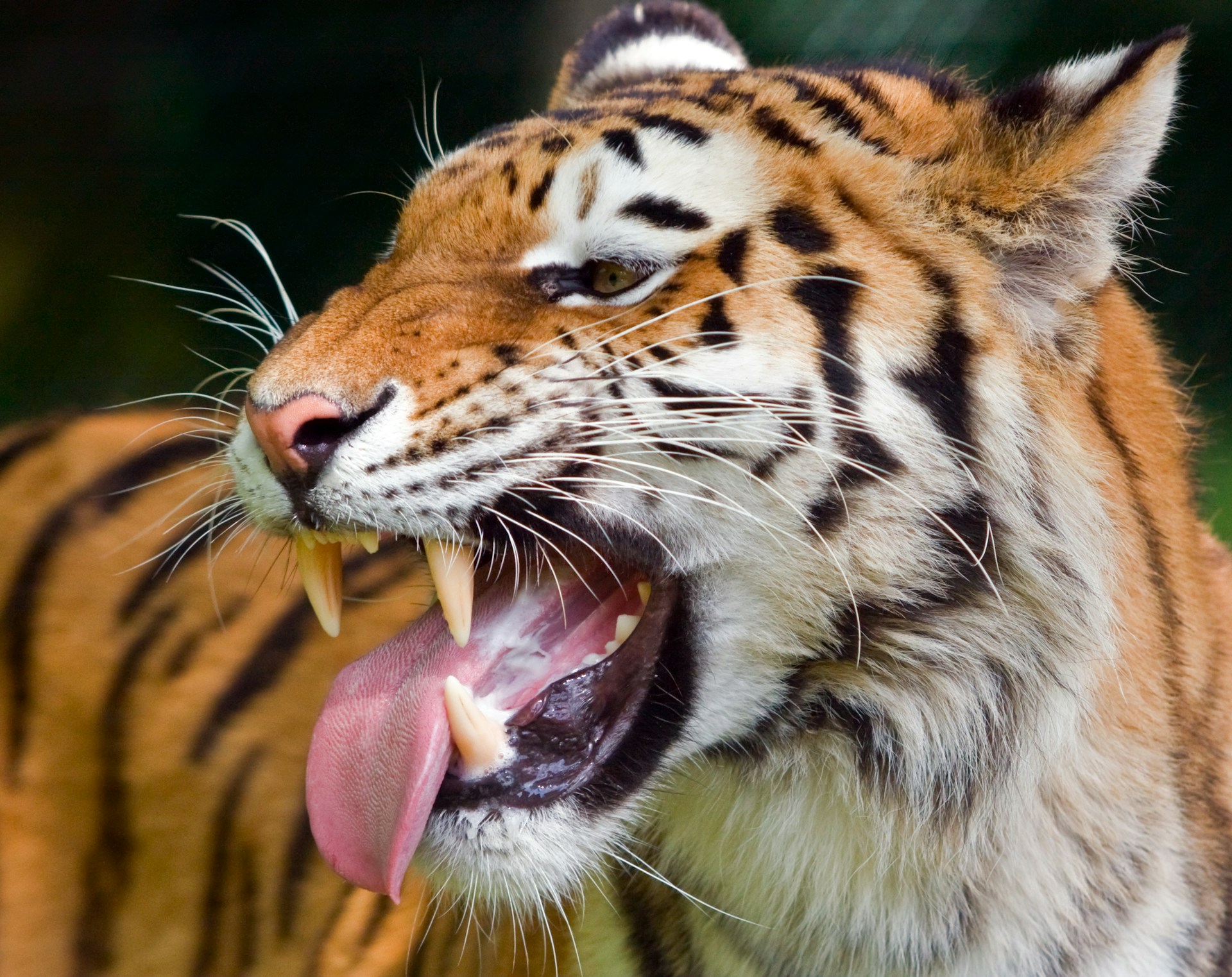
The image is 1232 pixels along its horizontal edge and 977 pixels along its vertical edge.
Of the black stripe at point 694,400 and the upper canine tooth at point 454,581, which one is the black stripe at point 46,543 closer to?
the upper canine tooth at point 454,581

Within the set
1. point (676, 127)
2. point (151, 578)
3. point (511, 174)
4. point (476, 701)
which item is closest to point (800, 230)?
point (676, 127)

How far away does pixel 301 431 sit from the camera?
1125 mm

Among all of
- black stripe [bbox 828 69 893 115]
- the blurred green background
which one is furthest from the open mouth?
the blurred green background

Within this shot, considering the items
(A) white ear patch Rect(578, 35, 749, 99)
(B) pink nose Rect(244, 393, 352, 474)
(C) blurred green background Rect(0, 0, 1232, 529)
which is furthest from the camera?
(C) blurred green background Rect(0, 0, 1232, 529)

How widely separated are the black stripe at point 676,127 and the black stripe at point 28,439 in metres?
1.15

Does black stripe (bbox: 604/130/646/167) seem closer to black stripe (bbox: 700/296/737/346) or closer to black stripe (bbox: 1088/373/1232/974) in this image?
black stripe (bbox: 700/296/737/346)

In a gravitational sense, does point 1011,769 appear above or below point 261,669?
above

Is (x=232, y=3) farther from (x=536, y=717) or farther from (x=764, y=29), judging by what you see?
(x=536, y=717)

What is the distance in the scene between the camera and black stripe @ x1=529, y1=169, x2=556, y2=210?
1256 mm

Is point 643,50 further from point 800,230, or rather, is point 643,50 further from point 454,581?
point 454,581

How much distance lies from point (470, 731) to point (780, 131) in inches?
23.7

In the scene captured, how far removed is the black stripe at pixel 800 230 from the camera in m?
1.20

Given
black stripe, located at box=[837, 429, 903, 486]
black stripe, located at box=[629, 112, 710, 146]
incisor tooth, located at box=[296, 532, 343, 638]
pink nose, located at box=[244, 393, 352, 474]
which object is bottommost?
incisor tooth, located at box=[296, 532, 343, 638]

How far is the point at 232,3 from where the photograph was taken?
418cm
